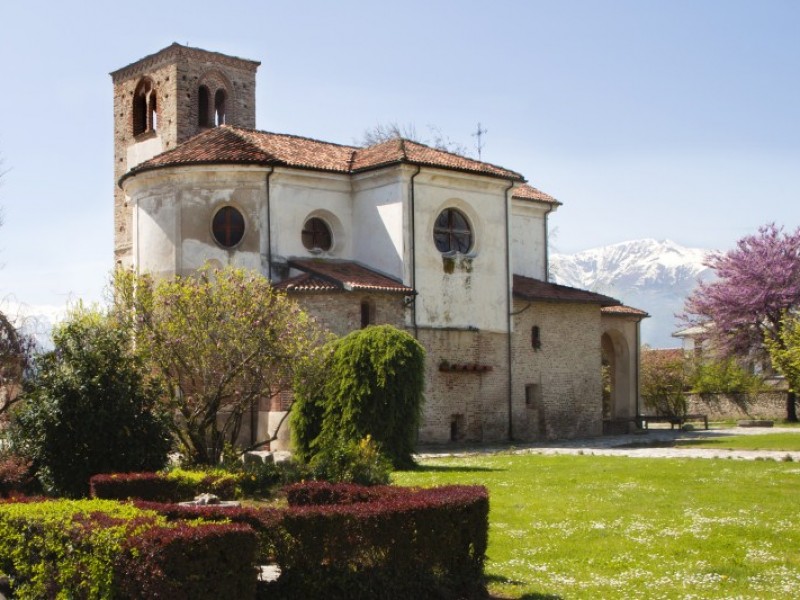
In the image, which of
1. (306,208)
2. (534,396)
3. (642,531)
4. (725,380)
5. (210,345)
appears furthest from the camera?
(725,380)

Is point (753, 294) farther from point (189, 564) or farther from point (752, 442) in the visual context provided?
point (189, 564)

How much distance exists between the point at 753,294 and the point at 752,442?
20008 mm

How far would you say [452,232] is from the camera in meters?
36.3

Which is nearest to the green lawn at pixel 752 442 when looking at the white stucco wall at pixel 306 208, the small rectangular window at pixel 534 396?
the small rectangular window at pixel 534 396

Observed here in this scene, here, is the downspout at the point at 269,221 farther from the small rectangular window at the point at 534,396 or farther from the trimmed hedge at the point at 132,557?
the trimmed hedge at the point at 132,557

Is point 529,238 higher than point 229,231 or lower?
higher

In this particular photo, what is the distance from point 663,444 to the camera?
35.4 metres

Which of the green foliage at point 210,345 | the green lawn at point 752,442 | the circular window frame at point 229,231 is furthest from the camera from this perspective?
the circular window frame at point 229,231

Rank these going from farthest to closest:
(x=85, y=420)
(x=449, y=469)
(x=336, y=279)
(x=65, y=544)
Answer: (x=336, y=279) < (x=449, y=469) < (x=85, y=420) < (x=65, y=544)

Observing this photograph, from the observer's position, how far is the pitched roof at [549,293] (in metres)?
38.7

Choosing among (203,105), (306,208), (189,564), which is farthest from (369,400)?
(203,105)

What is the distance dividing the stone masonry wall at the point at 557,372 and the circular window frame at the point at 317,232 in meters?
7.18

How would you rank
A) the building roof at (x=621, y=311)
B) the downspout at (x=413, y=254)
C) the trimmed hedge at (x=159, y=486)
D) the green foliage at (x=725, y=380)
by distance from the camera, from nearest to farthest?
the trimmed hedge at (x=159, y=486)
the downspout at (x=413, y=254)
the building roof at (x=621, y=311)
the green foliage at (x=725, y=380)

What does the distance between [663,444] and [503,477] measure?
14205 mm
